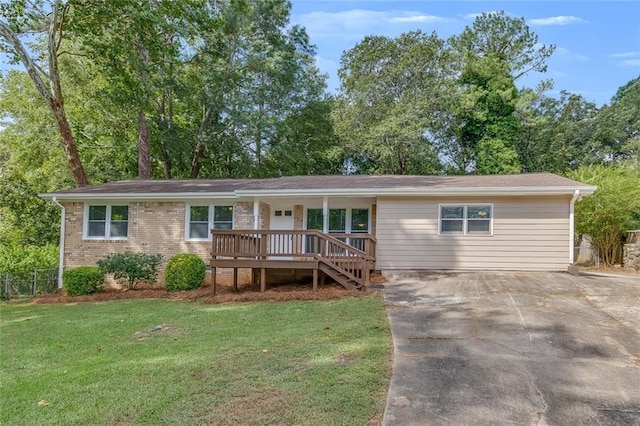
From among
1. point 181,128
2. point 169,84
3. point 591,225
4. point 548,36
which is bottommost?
point 591,225

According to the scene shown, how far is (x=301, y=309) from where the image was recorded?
26.1 feet

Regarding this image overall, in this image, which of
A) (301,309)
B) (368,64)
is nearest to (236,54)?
(368,64)

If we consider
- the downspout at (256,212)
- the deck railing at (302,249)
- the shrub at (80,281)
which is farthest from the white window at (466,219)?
the shrub at (80,281)

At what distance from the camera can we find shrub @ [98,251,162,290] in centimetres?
1120

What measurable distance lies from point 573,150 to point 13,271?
96.8 ft

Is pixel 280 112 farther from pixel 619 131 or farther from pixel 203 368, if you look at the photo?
pixel 619 131

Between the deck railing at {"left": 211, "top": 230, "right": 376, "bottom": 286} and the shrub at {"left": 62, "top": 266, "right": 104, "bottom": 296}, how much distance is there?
388cm

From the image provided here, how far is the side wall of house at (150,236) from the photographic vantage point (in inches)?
483

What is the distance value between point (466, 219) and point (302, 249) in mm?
4540

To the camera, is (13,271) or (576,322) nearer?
(576,322)

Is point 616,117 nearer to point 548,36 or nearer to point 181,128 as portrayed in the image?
point 548,36

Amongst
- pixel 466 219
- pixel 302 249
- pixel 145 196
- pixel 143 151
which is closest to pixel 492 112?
pixel 466 219

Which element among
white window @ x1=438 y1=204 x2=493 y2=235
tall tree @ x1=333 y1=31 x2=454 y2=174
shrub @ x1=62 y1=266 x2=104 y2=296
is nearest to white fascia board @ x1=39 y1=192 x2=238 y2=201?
shrub @ x1=62 y1=266 x2=104 y2=296

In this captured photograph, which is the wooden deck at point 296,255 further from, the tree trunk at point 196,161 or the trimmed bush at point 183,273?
the tree trunk at point 196,161
